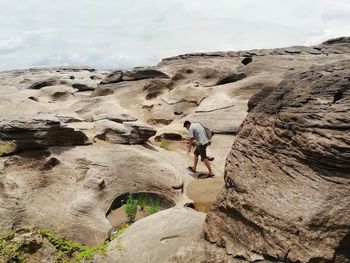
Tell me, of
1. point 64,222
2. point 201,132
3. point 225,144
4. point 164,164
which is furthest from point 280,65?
point 64,222

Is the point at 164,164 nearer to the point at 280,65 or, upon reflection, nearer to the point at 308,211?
the point at 308,211

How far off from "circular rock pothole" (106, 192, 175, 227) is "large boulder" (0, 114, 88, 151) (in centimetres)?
315

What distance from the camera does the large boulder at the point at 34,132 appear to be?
13.5m

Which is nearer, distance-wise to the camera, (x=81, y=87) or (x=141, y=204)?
(x=141, y=204)

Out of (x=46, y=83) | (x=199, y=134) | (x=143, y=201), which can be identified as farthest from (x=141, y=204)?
(x=46, y=83)

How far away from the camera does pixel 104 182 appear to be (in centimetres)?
1336

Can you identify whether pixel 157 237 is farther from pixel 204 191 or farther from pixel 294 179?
pixel 204 191

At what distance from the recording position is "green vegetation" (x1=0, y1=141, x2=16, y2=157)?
42.7 ft

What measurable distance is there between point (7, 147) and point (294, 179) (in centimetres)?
950

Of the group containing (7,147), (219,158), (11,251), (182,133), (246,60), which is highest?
(246,60)

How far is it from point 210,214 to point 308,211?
222cm

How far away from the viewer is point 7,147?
1314 cm

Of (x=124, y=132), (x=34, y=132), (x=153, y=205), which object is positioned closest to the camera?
(x=153, y=205)

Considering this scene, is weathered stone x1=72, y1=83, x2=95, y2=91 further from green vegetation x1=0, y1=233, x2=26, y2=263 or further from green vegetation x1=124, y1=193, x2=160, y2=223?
green vegetation x1=0, y1=233, x2=26, y2=263
